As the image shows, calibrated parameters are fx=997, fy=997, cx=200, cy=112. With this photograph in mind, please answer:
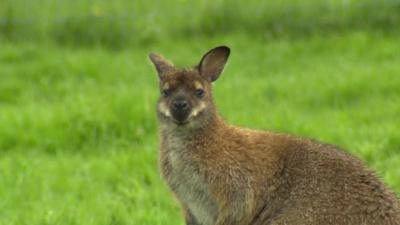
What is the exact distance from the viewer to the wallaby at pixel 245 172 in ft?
19.3

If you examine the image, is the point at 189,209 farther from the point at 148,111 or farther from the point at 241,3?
the point at 241,3

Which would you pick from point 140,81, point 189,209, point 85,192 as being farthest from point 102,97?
point 189,209

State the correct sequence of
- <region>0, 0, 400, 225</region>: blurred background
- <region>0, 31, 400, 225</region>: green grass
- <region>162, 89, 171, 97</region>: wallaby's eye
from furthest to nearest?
<region>0, 0, 400, 225</region>: blurred background, <region>0, 31, 400, 225</region>: green grass, <region>162, 89, 171, 97</region>: wallaby's eye

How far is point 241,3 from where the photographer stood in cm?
1421

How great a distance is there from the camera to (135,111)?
1004 cm

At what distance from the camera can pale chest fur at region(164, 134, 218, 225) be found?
6234mm

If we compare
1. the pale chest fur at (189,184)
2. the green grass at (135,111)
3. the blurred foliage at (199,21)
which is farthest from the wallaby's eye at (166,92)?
the blurred foliage at (199,21)

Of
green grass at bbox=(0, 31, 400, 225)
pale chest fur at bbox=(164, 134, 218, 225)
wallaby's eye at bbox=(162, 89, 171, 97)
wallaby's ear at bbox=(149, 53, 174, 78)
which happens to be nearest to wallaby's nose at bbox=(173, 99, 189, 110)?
wallaby's eye at bbox=(162, 89, 171, 97)

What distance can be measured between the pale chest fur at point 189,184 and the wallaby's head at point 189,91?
0.18 metres

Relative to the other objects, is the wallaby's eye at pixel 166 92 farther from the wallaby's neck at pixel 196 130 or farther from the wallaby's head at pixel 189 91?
the wallaby's neck at pixel 196 130

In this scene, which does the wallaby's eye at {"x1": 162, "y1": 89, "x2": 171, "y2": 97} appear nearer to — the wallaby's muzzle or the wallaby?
the wallaby

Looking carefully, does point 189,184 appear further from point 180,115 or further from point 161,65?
point 161,65

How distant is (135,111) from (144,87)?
1657 mm

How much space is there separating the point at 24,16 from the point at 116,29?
1.36 meters
